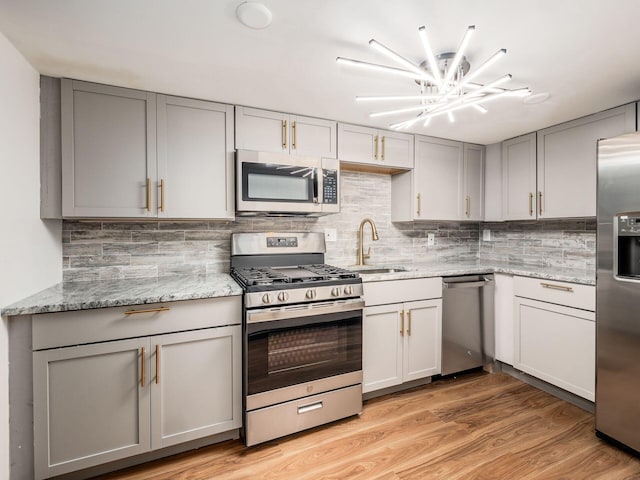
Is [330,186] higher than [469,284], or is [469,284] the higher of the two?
[330,186]

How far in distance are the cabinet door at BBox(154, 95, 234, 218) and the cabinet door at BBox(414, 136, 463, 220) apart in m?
1.67

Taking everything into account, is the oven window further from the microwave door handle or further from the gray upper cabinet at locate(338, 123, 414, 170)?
the gray upper cabinet at locate(338, 123, 414, 170)

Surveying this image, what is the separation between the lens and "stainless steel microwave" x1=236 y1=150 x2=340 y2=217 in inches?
87.8

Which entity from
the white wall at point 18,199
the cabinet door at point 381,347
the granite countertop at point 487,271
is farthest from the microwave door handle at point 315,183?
the white wall at point 18,199

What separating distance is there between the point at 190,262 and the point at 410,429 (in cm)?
189

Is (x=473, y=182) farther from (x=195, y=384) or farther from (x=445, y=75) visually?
(x=195, y=384)

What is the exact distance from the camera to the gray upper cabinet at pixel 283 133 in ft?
7.57

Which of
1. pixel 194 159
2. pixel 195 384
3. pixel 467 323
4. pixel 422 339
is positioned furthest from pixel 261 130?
pixel 467 323

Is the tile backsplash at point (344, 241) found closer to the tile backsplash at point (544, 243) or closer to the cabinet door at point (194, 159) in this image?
the tile backsplash at point (544, 243)

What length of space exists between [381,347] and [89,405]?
5.94ft

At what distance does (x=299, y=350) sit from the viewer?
2070 millimetres

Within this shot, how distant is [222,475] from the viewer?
1.74 metres

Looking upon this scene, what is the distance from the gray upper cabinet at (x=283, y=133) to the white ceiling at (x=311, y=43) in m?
0.14

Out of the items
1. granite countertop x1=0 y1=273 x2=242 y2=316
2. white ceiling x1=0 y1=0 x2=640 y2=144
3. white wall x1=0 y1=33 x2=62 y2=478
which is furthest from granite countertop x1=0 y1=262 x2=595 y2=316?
white ceiling x1=0 y1=0 x2=640 y2=144
